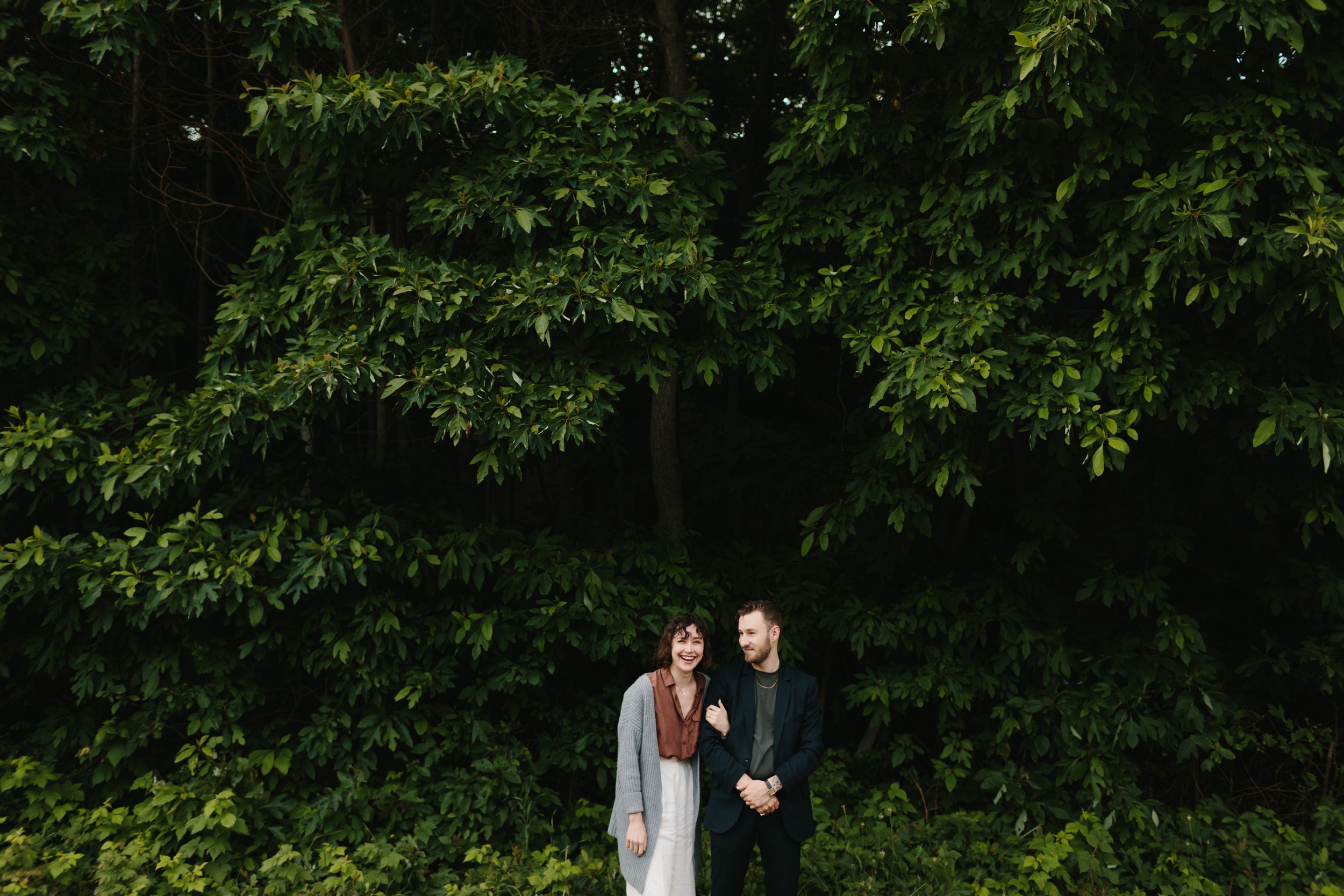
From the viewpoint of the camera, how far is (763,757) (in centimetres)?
366

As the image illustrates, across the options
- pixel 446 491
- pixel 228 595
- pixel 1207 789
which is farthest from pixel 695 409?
pixel 1207 789

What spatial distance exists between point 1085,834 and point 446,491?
4264mm

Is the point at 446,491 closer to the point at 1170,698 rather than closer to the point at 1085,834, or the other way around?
the point at 1085,834

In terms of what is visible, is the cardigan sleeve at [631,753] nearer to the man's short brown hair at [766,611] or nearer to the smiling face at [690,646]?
the smiling face at [690,646]

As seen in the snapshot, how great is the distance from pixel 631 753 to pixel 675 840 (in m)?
0.37

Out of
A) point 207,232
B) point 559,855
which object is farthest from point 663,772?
point 207,232

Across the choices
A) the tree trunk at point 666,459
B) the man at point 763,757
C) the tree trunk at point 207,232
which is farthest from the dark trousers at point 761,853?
the tree trunk at point 207,232

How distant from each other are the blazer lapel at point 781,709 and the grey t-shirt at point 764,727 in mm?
13

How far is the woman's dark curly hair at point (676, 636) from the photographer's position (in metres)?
3.57

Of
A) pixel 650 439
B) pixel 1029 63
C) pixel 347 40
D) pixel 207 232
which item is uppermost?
pixel 347 40

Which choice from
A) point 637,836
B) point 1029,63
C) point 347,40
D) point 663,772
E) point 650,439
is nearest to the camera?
point 637,836

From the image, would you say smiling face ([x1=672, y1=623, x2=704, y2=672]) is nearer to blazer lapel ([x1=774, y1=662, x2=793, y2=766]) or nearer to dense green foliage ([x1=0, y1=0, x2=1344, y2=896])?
blazer lapel ([x1=774, y1=662, x2=793, y2=766])

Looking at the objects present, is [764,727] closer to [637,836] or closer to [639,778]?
[639,778]

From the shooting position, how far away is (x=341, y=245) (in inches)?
192
